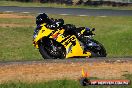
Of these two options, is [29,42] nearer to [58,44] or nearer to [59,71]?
[58,44]

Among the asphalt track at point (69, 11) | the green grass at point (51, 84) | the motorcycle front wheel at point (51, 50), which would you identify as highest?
the green grass at point (51, 84)

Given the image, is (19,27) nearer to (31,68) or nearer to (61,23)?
(61,23)

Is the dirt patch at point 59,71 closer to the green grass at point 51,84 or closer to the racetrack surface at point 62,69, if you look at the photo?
the racetrack surface at point 62,69

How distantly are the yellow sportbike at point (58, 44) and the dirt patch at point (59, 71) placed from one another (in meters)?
1.92

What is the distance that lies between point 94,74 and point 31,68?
1.80m

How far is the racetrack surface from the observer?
996 cm

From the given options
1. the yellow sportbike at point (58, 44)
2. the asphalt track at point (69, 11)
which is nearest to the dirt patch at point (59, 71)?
the yellow sportbike at point (58, 44)

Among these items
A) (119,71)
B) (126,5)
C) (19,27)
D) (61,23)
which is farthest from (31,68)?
(126,5)

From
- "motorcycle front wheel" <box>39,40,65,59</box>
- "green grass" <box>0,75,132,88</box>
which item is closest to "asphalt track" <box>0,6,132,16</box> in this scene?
"motorcycle front wheel" <box>39,40,65,59</box>

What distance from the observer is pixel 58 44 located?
535 inches

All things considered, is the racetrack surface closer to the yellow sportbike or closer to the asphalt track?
the yellow sportbike

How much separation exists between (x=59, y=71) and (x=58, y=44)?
125 inches

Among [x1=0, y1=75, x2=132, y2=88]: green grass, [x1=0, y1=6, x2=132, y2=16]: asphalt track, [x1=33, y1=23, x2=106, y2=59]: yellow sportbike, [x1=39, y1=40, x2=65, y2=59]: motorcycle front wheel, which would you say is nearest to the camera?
[x1=0, y1=75, x2=132, y2=88]: green grass

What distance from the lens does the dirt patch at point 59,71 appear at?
9.95 m
